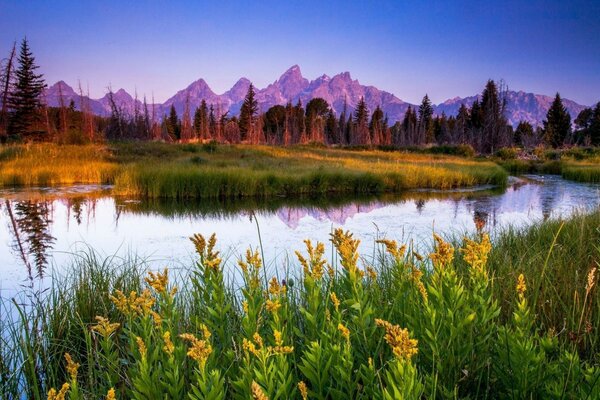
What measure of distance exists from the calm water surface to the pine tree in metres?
31.0

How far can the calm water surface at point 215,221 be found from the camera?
25.7 feet

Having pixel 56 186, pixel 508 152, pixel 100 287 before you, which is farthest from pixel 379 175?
pixel 508 152

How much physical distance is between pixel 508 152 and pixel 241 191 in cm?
2799

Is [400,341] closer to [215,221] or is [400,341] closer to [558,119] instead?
[215,221]

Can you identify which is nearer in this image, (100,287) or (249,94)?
(100,287)

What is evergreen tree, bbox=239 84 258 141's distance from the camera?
65375 mm

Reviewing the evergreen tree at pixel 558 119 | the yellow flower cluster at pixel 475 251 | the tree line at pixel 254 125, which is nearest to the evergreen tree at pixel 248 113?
the tree line at pixel 254 125

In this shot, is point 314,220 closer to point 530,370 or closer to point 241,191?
point 241,191

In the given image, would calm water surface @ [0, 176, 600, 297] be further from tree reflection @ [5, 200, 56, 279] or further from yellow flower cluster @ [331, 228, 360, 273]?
yellow flower cluster @ [331, 228, 360, 273]

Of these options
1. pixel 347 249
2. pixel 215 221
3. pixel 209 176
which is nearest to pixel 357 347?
pixel 347 249

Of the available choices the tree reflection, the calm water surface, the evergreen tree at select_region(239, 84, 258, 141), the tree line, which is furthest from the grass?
the evergreen tree at select_region(239, 84, 258, 141)

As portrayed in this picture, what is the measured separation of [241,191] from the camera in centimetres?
1662

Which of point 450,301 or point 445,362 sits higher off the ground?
point 450,301

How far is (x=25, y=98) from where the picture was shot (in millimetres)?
42469
